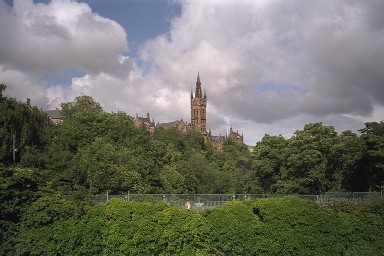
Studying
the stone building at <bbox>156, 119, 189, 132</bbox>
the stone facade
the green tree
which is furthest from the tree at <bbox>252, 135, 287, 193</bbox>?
the stone building at <bbox>156, 119, 189, 132</bbox>

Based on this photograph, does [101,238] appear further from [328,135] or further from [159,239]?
[328,135]

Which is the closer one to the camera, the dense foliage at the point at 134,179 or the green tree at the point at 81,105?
the dense foliage at the point at 134,179

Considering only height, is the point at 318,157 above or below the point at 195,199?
above

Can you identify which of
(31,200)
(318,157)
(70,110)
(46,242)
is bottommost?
(46,242)

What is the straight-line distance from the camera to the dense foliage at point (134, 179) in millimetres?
15711

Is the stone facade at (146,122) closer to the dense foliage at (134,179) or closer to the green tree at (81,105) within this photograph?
the dense foliage at (134,179)

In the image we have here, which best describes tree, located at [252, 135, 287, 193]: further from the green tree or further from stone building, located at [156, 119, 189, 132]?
stone building, located at [156, 119, 189, 132]

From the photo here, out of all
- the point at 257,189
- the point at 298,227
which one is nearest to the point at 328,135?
the point at 257,189

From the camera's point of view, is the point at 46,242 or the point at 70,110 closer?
the point at 46,242

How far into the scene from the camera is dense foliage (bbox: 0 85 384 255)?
51.5 ft

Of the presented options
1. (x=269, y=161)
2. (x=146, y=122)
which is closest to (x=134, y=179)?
(x=269, y=161)

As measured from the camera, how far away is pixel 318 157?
43.4m

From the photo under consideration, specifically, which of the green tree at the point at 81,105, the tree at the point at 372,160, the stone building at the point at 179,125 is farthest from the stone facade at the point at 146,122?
the tree at the point at 372,160

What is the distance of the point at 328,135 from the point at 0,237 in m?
37.8
